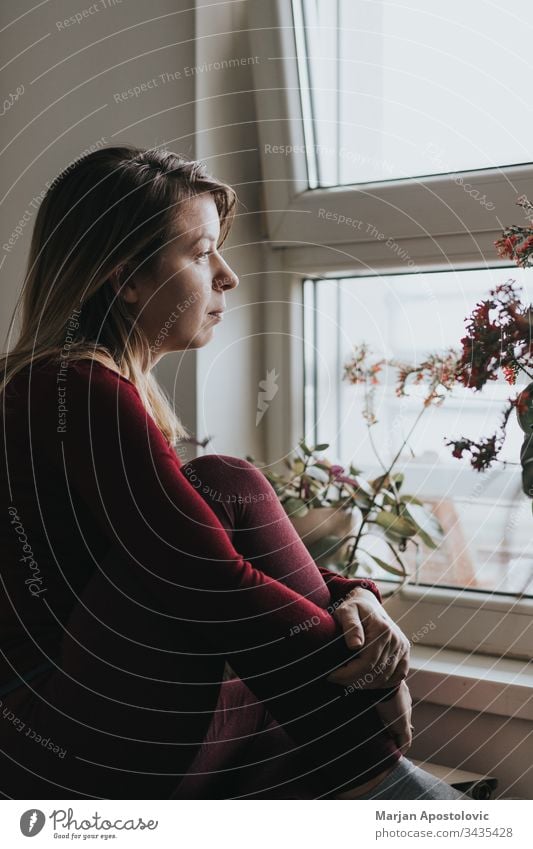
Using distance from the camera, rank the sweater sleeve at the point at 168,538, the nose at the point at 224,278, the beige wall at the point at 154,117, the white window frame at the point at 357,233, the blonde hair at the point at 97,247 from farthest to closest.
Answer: the beige wall at the point at 154,117, the white window frame at the point at 357,233, the nose at the point at 224,278, the blonde hair at the point at 97,247, the sweater sleeve at the point at 168,538

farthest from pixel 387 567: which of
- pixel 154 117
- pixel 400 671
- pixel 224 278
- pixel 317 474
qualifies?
pixel 154 117

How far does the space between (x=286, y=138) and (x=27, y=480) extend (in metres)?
0.65

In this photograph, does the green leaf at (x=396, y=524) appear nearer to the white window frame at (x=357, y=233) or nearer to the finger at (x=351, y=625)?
the white window frame at (x=357, y=233)

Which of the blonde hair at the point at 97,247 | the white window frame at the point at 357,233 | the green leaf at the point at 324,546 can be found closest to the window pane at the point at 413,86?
the white window frame at the point at 357,233

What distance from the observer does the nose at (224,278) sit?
0.99 m

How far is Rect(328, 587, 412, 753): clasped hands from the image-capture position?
82 centimetres

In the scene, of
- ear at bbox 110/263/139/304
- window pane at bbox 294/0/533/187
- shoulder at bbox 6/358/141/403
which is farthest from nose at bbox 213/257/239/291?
window pane at bbox 294/0/533/187

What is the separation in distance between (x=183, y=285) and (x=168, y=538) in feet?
0.99

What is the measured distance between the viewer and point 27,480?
84 cm

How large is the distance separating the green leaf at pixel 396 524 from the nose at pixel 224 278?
0.38 metres

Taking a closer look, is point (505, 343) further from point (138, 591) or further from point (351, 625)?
point (138, 591)

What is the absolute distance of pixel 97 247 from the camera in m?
0.89

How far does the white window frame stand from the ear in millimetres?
387

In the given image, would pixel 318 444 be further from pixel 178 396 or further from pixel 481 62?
pixel 481 62
